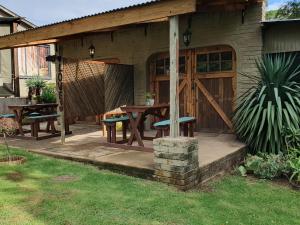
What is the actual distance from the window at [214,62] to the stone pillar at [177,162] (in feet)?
11.3

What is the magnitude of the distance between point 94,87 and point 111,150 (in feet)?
11.0

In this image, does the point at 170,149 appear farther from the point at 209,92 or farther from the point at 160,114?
the point at 209,92

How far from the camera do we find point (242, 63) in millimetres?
7141

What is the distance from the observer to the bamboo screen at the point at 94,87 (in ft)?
27.5

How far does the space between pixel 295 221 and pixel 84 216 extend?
94.7 inches

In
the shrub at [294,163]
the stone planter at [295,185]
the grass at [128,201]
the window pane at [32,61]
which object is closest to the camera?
the grass at [128,201]

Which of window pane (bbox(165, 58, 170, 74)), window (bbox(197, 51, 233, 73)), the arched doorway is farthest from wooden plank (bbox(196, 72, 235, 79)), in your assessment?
window pane (bbox(165, 58, 170, 74))

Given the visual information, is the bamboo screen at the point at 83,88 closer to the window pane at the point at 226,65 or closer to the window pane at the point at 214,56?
the window pane at the point at 214,56

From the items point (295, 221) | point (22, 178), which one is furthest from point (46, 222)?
point (295, 221)

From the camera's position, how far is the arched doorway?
762 cm

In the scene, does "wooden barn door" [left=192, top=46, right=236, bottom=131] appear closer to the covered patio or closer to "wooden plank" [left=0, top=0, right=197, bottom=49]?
the covered patio

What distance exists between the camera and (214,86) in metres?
7.80

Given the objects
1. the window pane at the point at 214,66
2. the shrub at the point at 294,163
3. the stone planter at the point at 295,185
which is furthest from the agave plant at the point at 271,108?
the window pane at the point at 214,66

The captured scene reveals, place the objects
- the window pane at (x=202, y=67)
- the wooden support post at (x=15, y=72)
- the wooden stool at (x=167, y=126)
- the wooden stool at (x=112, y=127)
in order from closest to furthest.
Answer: the wooden stool at (x=167, y=126) → the wooden stool at (x=112, y=127) → the window pane at (x=202, y=67) → the wooden support post at (x=15, y=72)
